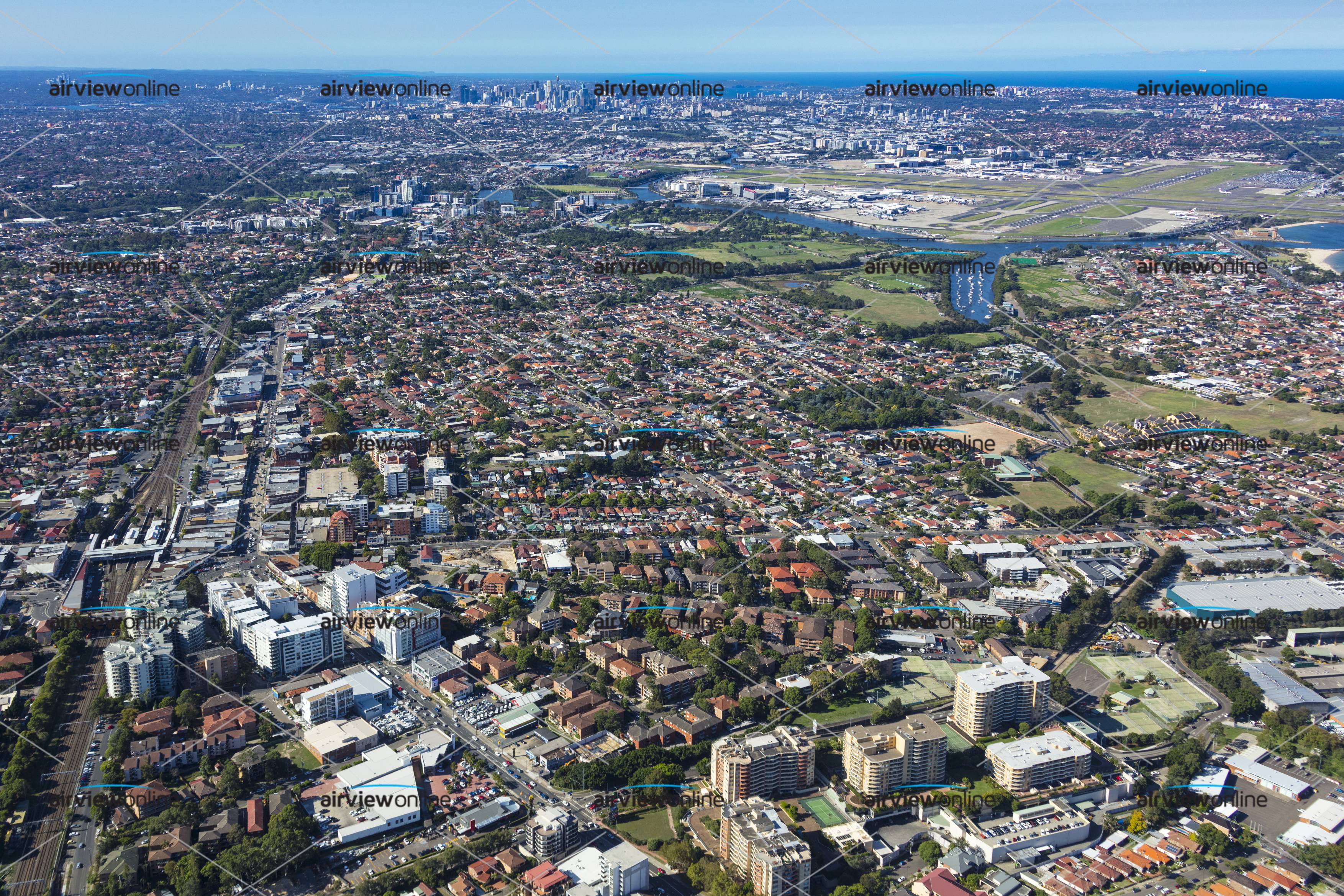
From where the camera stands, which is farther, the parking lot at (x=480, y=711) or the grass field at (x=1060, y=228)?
the grass field at (x=1060, y=228)

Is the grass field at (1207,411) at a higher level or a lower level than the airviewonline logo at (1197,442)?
higher

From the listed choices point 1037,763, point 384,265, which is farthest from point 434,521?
point 384,265

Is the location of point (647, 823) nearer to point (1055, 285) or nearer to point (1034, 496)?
point (1034, 496)

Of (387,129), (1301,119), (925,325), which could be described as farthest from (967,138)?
(925,325)

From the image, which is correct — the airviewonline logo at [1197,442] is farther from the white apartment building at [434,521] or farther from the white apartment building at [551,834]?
the white apartment building at [551,834]

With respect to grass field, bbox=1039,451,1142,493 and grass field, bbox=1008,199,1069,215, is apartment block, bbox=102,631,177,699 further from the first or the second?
grass field, bbox=1008,199,1069,215

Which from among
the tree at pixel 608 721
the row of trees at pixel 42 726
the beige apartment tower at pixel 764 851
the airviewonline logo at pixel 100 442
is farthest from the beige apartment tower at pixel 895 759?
the airviewonline logo at pixel 100 442
